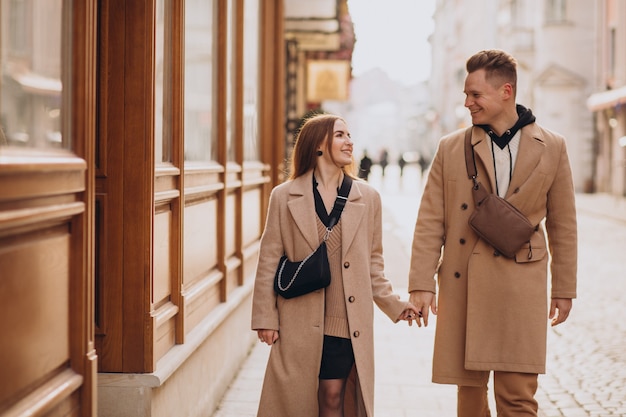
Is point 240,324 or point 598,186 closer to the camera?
point 240,324

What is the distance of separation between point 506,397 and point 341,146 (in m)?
1.43

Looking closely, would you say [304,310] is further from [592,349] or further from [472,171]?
[592,349]

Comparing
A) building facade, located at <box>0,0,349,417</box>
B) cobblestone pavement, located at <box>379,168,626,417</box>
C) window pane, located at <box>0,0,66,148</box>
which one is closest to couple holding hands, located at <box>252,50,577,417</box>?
building facade, located at <box>0,0,349,417</box>

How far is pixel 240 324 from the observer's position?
7734 mm

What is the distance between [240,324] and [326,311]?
3.45m

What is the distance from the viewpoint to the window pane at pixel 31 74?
9.46ft

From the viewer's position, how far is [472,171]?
4516 millimetres

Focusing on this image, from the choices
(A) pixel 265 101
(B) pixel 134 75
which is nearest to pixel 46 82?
(B) pixel 134 75

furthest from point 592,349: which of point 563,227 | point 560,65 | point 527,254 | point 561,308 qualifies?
point 560,65

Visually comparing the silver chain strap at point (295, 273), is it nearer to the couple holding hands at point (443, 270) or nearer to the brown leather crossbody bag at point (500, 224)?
the couple holding hands at point (443, 270)

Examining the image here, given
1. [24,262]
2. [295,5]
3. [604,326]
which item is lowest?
[604,326]

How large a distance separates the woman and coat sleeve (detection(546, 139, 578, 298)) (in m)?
0.76

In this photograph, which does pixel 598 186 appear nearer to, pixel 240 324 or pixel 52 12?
pixel 240 324

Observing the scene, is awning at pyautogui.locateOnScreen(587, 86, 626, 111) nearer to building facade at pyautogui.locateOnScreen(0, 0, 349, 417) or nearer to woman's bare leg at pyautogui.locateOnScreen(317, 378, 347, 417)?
building facade at pyautogui.locateOnScreen(0, 0, 349, 417)
